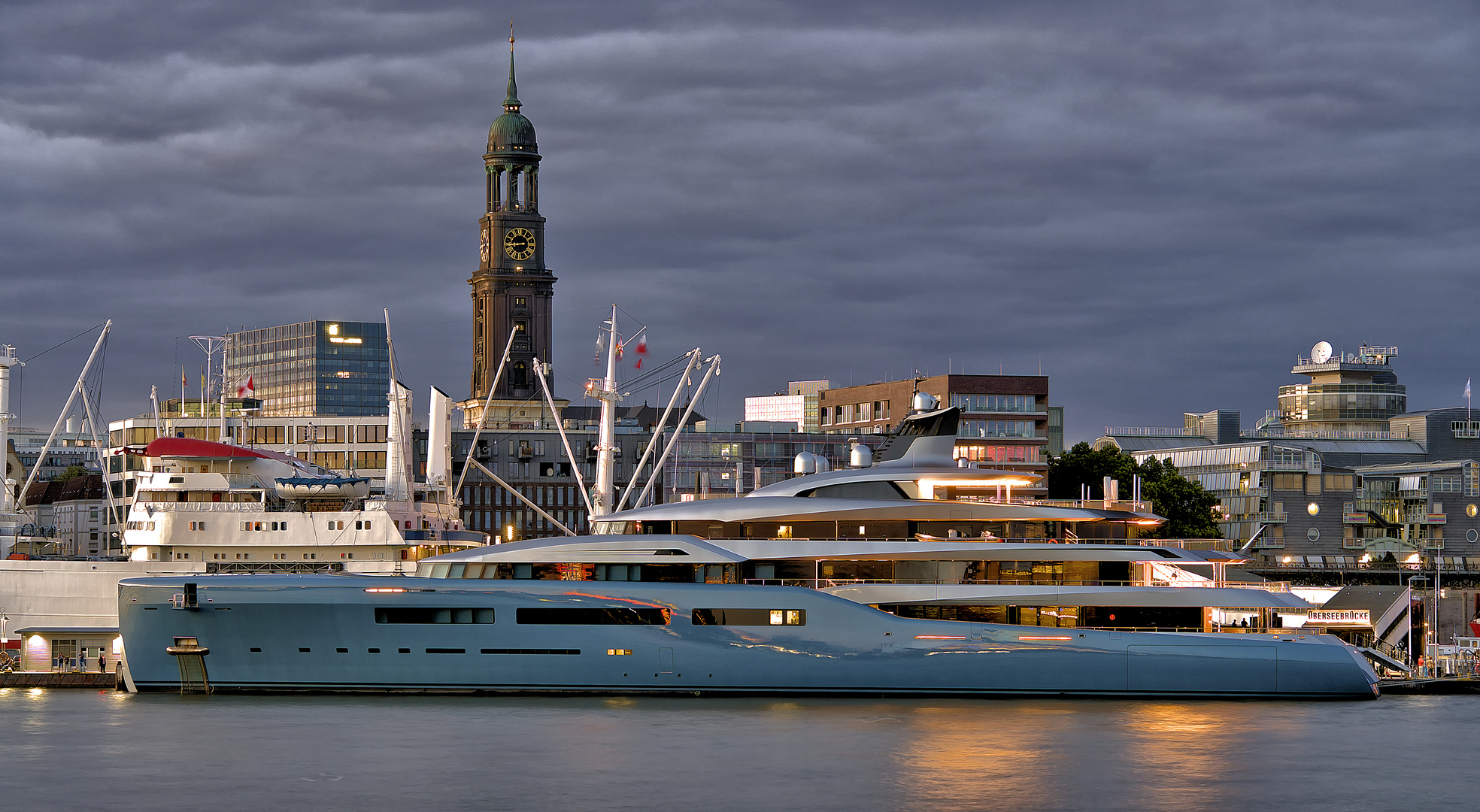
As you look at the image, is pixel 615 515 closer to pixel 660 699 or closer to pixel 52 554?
pixel 660 699

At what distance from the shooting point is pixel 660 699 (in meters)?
46.6

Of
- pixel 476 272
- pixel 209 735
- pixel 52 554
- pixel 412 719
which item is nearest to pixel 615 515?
pixel 412 719

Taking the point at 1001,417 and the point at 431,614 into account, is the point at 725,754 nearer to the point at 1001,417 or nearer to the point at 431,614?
the point at 431,614

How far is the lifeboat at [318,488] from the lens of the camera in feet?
206

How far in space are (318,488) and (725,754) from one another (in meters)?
29.9

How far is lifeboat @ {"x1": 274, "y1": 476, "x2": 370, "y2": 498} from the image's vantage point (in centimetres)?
6294

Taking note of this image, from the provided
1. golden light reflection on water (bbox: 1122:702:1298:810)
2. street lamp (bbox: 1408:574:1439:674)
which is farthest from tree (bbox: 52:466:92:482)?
golden light reflection on water (bbox: 1122:702:1298:810)

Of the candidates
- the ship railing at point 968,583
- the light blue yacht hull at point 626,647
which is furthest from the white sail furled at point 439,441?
the ship railing at point 968,583

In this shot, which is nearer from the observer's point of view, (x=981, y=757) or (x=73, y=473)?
(x=981, y=757)

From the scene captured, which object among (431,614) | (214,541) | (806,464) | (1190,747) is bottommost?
(1190,747)

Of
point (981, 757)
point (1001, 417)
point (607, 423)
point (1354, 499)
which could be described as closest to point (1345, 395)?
point (1354, 499)

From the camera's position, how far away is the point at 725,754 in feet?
124

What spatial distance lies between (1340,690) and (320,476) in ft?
122

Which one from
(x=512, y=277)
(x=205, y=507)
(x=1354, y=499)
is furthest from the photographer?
(x=512, y=277)
